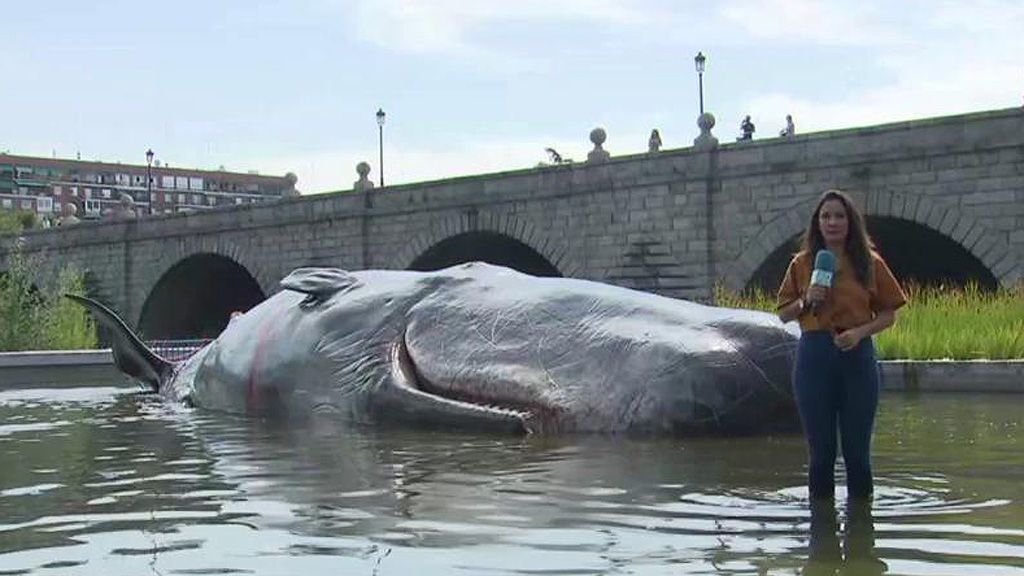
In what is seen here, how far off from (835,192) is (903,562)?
53.7 inches

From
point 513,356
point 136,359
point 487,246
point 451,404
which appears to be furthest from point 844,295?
point 487,246

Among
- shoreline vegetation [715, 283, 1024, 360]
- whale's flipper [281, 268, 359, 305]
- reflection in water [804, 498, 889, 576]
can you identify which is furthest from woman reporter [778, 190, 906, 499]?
shoreline vegetation [715, 283, 1024, 360]

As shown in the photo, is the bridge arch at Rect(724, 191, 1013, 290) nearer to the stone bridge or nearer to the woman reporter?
the stone bridge

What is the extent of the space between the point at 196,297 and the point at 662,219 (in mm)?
21029

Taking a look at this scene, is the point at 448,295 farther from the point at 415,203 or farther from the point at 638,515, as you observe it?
the point at 415,203

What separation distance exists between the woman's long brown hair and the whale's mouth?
2244 mm

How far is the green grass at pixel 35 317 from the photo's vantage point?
17.7 m

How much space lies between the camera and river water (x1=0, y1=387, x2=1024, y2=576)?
3.41 meters

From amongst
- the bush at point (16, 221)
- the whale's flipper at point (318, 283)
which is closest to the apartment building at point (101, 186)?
the bush at point (16, 221)

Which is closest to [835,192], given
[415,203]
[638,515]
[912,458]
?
[638,515]

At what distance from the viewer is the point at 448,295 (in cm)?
710

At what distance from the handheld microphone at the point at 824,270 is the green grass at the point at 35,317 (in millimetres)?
15304

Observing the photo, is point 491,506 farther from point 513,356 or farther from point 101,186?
point 101,186

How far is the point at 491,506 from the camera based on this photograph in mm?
4270
